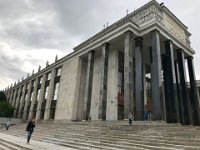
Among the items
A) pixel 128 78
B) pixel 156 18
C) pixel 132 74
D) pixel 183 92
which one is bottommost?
pixel 183 92

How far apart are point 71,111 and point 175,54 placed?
18.9 m

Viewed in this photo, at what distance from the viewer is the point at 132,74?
73.6ft

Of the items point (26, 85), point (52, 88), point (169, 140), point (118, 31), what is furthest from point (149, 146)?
point (26, 85)

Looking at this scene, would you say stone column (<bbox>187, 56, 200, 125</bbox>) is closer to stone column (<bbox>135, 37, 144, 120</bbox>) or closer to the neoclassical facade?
the neoclassical facade

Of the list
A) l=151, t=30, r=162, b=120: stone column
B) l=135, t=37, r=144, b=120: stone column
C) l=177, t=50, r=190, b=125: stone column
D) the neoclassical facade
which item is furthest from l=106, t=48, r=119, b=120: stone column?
l=177, t=50, r=190, b=125: stone column

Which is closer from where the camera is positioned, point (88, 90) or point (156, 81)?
point (156, 81)

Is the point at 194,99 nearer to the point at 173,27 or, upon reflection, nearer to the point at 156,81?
the point at 156,81

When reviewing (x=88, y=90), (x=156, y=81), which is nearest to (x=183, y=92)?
(x=156, y=81)

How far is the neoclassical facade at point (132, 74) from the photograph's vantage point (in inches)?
873

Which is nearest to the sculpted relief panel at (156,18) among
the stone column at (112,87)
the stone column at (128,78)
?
the stone column at (128,78)

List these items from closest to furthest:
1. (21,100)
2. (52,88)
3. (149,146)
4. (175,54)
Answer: (149,146) → (175,54) → (52,88) → (21,100)

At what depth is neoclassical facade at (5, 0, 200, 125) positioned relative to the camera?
873 inches

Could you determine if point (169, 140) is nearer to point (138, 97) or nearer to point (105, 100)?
point (138, 97)

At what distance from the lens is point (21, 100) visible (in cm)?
5147
